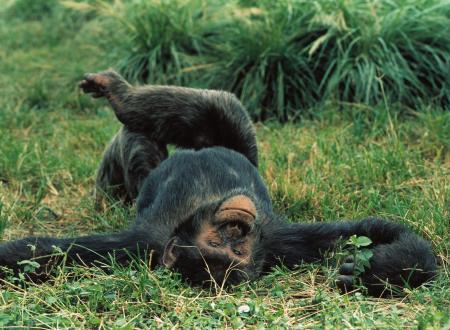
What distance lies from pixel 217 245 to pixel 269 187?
4.86 feet

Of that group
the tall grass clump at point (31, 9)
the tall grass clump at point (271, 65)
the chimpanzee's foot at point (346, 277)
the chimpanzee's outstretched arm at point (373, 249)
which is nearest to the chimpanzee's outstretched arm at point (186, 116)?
the chimpanzee's outstretched arm at point (373, 249)

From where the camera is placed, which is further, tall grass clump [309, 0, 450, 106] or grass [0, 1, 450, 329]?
tall grass clump [309, 0, 450, 106]

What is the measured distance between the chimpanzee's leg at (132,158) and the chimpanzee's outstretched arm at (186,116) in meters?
0.06

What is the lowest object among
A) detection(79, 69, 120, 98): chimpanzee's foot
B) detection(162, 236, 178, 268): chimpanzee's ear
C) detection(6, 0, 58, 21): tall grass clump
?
detection(6, 0, 58, 21): tall grass clump

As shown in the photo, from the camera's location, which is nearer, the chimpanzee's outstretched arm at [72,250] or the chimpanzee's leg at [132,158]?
the chimpanzee's outstretched arm at [72,250]

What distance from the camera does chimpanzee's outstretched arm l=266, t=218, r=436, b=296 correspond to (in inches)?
121

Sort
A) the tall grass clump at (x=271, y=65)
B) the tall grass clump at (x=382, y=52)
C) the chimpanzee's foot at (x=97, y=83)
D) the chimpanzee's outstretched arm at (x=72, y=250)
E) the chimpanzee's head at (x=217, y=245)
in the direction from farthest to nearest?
the tall grass clump at (x=271, y=65), the tall grass clump at (x=382, y=52), the chimpanzee's foot at (x=97, y=83), the chimpanzee's outstretched arm at (x=72, y=250), the chimpanzee's head at (x=217, y=245)

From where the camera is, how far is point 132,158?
13.4ft

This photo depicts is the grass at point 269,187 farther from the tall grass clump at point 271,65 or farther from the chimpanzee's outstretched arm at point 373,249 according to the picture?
the tall grass clump at point 271,65

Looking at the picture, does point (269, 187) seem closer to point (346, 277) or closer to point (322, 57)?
point (346, 277)

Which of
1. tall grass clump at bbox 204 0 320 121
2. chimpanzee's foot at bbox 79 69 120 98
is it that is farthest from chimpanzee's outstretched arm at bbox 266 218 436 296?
tall grass clump at bbox 204 0 320 121

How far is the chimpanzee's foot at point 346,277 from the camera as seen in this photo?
3057 mm

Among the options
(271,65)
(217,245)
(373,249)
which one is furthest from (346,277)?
(271,65)

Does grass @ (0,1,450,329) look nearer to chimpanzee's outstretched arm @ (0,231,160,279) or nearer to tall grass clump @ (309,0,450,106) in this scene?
chimpanzee's outstretched arm @ (0,231,160,279)
